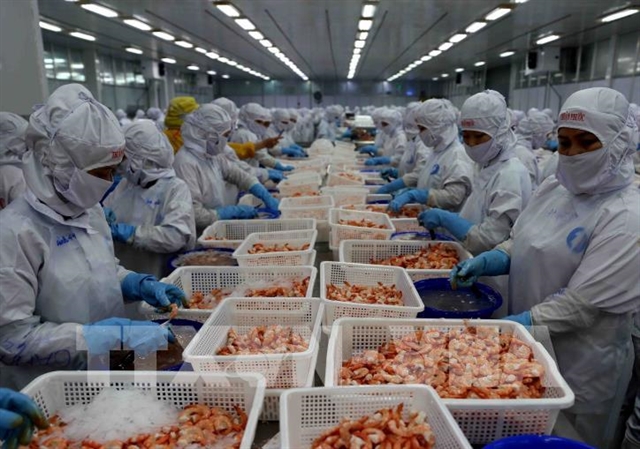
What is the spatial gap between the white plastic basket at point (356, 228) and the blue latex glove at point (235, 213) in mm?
848

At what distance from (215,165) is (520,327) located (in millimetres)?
3665

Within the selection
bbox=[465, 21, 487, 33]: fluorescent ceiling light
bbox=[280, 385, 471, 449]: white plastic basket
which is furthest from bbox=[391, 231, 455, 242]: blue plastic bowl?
bbox=[465, 21, 487, 33]: fluorescent ceiling light

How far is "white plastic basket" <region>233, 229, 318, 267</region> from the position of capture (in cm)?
309

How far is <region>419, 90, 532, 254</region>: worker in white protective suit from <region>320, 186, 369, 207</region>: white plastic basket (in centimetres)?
168

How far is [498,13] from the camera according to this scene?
7344 millimetres

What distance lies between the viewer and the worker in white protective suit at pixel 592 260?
6.68 ft

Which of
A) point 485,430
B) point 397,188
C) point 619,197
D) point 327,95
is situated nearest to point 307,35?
point 397,188

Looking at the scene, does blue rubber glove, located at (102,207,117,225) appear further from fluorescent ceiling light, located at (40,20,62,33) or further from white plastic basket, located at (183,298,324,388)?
fluorescent ceiling light, located at (40,20,62,33)

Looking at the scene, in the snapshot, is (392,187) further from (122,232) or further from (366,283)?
(122,232)

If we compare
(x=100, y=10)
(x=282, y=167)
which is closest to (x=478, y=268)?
(x=282, y=167)

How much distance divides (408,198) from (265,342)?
2.74m

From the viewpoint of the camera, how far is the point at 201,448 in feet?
4.91

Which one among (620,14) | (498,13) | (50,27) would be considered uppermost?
(50,27)

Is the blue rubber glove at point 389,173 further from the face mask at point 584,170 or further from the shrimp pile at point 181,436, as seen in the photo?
the shrimp pile at point 181,436
